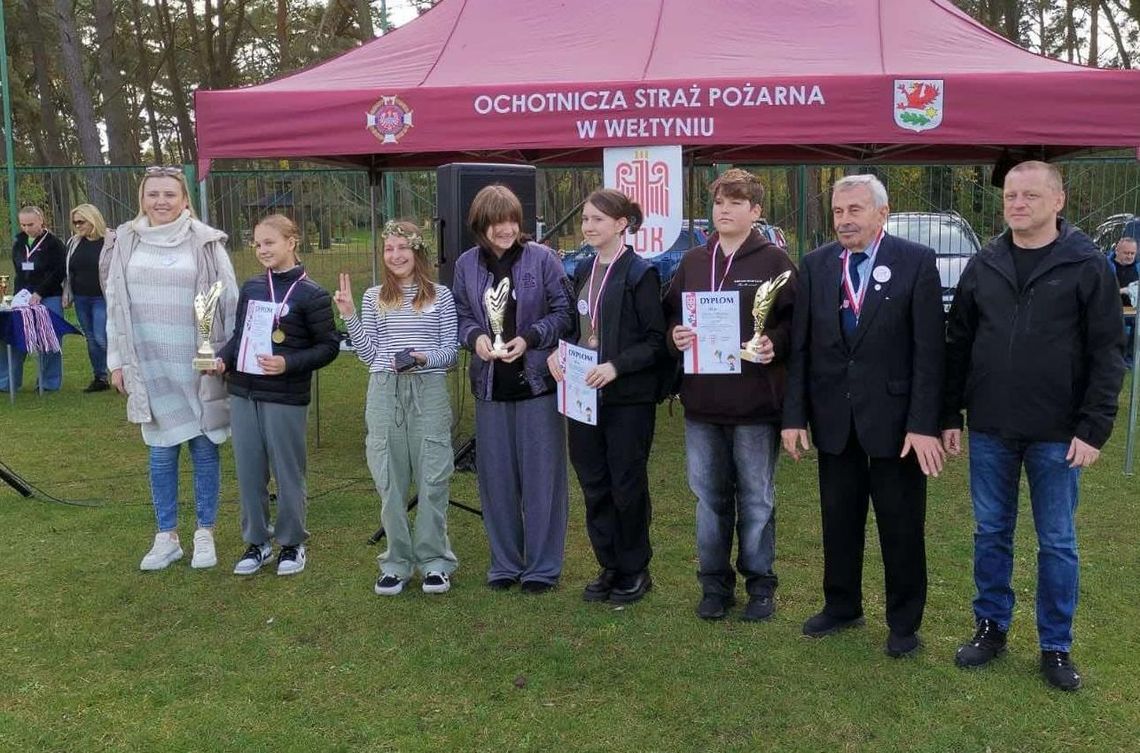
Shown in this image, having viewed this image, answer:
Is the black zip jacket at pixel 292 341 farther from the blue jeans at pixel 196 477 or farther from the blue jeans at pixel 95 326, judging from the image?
the blue jeans at pixel 95 326

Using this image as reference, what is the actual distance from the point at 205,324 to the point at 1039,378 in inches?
132

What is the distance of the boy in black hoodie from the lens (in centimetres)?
372

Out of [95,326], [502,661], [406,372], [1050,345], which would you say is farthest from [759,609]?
[95,326]

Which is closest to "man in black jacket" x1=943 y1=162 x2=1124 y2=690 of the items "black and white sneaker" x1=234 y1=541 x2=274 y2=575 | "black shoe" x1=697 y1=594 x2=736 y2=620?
"black shoe" x1=697 y1=594 x2=736 y2=620

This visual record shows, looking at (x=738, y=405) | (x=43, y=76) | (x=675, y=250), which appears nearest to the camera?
(x=738, y=405)

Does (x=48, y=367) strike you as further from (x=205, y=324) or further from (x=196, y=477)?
(x=205, y=324)

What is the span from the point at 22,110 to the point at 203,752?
3306 cm

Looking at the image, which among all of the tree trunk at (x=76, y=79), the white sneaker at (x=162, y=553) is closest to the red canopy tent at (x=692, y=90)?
the white sneaker at (x=162, y=553)

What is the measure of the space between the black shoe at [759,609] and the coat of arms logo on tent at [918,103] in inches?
114

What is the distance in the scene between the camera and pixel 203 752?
3.14 m

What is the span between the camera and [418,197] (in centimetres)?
1339

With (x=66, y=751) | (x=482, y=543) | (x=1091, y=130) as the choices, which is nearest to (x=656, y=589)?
(x=482, y=543)

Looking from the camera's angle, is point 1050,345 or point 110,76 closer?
point 1050,345

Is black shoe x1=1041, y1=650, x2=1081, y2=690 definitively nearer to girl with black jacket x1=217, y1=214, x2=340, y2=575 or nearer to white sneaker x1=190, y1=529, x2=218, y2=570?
girl with black jacket x1=217, y1=214, x2=340, y2=575
